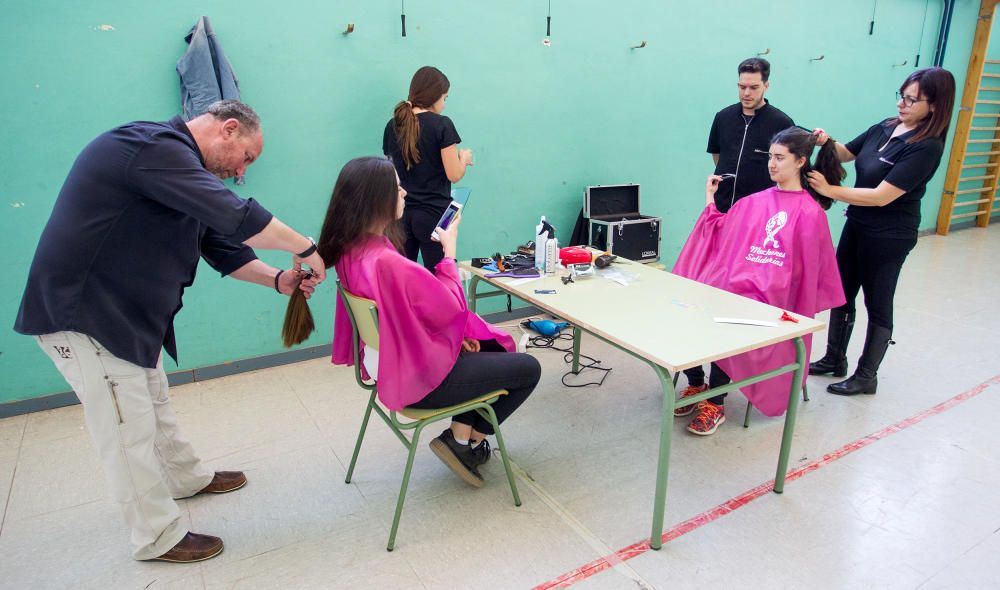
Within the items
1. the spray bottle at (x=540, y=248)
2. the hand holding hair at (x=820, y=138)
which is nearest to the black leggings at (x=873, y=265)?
the hand holding hair at (x=820, y=138)

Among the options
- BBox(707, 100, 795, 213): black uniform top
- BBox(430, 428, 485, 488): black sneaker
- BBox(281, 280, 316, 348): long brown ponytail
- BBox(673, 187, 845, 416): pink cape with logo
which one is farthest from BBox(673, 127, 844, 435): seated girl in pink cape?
BBox(281, 280, 316, 348): long brown ponytail

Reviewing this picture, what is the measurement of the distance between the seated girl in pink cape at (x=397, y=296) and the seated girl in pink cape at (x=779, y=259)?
1112 mm

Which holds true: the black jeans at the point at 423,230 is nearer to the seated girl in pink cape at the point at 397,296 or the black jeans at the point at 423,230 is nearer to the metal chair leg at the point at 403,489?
the seated girl in pink cape at the point at 397,296

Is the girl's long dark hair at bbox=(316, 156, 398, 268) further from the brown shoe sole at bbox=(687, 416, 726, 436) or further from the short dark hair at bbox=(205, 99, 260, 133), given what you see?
the brown shoe sole at bbox=(687, 416, 726, 436)

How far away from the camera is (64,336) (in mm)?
1471

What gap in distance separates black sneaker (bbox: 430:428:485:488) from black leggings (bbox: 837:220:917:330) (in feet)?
6.61

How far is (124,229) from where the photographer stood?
1449mm

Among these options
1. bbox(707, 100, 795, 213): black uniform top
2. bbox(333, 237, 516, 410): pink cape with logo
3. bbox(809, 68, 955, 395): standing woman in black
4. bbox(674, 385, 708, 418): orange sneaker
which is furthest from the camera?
bbox(707, 100, 795, 213): black uniform top

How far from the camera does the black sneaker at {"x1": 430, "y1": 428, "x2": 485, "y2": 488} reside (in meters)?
1.97

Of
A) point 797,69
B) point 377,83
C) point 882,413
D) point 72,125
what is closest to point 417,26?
point 377,83

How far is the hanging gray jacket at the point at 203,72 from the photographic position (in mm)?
2488

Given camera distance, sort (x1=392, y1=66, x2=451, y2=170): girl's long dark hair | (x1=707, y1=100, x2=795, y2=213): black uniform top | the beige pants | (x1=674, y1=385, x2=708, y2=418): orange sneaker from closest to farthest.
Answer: the beige pants → (x1=674, y1=385, x2=708, y2=418): orange sneaker → (x1=392, y1=66, x2=451, y2=170): girl's long dark hair → (x1=707, y1=100, x2=795, y2=213): black uniform top

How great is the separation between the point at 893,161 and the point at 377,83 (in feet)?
8.00

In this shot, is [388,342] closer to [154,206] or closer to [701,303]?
[154,206]
